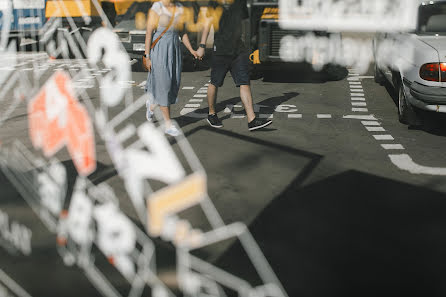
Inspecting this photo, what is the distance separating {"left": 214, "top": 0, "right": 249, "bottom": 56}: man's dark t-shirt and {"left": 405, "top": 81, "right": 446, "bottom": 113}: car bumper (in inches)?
89.9

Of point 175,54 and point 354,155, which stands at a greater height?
point 175,54

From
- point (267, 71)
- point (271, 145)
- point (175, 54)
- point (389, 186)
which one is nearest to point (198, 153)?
point (271, 145)

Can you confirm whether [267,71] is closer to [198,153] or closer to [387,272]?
[198,153]

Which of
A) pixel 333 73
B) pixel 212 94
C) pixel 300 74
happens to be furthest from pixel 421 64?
pixel 300 74

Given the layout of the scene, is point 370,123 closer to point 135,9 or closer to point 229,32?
point 229,32

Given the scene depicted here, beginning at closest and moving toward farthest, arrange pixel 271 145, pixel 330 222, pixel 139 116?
pixel 330 222
pixel 271 145
pixel 139 116

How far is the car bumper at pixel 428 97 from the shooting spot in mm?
6891

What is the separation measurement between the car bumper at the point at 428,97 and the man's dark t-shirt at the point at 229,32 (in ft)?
7.49

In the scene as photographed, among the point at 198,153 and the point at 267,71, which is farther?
the point at 267,71

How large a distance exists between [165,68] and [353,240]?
12.3 feet

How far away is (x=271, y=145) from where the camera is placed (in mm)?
6719

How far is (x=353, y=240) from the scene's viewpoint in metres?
4.08

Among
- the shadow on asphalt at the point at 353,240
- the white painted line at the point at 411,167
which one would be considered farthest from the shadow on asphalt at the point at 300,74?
the shadow on asphalt at the point at 353,240

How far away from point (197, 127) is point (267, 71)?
604 cm
